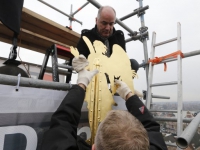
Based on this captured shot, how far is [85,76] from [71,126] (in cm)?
29

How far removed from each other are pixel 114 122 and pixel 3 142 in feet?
1.49

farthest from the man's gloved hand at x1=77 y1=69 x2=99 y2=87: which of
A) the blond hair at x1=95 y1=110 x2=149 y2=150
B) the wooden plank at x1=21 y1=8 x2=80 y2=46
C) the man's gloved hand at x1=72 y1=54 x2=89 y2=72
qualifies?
the wooden plank at x1=21 y1=8 x2=80 y2=46

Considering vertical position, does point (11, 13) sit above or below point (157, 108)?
above

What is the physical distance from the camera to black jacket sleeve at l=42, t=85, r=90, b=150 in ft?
2.08

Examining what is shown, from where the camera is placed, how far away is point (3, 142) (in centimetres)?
63

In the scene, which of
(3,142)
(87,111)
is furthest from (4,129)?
(87,111)

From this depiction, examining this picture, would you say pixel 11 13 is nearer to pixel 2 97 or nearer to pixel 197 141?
pixel 2 97

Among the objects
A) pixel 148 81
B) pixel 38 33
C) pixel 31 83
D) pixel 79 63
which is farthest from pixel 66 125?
pixel 38 33

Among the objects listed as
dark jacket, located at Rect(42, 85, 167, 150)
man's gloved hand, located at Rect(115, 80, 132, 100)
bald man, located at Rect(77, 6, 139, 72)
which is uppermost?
bald man, located at Rect(77, 6, 139, 72)

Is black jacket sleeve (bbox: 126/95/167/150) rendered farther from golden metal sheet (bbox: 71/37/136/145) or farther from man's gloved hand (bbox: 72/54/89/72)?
man's gloved hand (bbox: 72/54/89/72)

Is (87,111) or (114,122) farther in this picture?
(87,111)

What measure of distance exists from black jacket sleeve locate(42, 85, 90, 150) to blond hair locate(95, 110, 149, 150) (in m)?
0.14

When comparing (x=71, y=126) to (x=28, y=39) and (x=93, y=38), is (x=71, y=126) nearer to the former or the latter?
(x=93, y=38)

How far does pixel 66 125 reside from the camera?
0.70m
